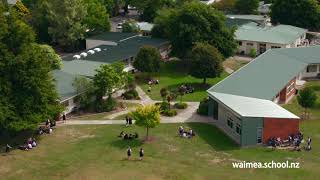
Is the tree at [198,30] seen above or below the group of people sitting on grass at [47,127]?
above

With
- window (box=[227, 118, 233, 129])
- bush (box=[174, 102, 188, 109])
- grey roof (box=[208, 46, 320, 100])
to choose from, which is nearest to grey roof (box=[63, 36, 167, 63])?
bush (box=[174, 102, 188, 109])

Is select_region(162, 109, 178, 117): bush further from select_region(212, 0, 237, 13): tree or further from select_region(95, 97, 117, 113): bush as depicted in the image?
select_region(212, 0, 237, 13): tree

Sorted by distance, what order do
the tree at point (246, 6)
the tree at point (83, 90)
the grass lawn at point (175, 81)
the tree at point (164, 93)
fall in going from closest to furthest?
the tree at point (83, 90)
the tree at point (164, 93)
the grass lawn at point (175, 81)
the tree at point (246, 6)

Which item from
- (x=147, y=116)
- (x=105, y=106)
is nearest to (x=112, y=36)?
(x=105, y=106)

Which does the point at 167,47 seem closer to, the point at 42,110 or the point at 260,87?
the point at 260,87

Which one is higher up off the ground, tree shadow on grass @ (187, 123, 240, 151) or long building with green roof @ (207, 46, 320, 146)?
long building with green roof @ (207, 46, 320, 146)

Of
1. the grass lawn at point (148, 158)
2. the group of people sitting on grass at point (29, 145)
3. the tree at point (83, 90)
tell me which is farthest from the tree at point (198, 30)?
the group of people sitting on grass at point (29, 145)

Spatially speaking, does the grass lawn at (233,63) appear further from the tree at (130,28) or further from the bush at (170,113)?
the bush at (170,113)
